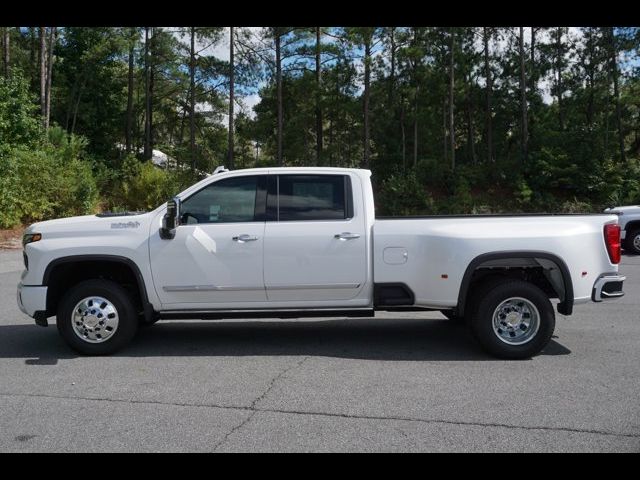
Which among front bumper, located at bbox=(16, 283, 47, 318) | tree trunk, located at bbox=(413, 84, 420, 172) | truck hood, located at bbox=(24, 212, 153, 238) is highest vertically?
tree trunk, located at bbox=(413, 84, 420, 172)

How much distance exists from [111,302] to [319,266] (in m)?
2.12

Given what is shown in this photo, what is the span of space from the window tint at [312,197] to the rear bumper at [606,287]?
8.52 feet

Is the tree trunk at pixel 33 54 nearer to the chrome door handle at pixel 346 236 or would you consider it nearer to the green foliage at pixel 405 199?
the green foliage at pixel 405 199

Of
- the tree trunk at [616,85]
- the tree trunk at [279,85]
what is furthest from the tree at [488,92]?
the tree trunk at [279,85]

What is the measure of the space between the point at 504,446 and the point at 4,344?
5.55 metres

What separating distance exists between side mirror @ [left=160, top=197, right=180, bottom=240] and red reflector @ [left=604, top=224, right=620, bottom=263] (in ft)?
14.1

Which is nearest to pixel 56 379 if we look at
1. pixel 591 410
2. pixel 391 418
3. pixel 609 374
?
pixel 391 418

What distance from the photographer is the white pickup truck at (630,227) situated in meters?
16.7

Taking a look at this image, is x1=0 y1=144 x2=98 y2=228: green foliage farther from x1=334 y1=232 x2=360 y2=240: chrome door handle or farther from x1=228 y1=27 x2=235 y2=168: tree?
Answer: x1=334 y1=232 x2=360 y2=240: chrome door handle

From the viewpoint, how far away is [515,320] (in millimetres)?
6309

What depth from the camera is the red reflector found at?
634 centimetres

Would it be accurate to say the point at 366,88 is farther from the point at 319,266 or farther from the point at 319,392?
the point at 319,392

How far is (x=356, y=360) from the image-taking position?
6281 millimetres

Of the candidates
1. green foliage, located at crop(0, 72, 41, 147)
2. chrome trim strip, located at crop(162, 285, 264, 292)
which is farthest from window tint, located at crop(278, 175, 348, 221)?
green foliage, located at crop(0, 72, 41, 147)
